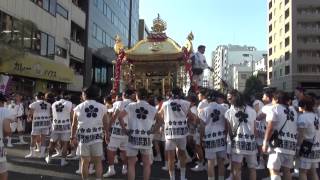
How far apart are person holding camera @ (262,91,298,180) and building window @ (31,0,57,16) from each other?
26099 mm

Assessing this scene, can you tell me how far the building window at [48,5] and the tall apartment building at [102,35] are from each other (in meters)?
10.2

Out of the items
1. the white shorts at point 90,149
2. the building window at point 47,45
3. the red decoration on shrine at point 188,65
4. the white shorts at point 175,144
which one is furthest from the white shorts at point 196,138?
the building window at point 47,45

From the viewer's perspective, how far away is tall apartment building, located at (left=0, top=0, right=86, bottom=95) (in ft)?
86.4

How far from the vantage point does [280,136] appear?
324 inches

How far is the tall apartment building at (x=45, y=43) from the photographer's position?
1037 inches

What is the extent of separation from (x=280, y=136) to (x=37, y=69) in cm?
2349

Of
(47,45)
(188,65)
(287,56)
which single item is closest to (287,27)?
(287,56)

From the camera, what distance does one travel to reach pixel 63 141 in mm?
12688

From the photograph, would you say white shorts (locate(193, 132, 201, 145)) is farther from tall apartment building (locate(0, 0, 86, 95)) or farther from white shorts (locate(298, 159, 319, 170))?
tall apartment building (locate(0, 0, 86, 95))

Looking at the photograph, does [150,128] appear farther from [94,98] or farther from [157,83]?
[157,83]

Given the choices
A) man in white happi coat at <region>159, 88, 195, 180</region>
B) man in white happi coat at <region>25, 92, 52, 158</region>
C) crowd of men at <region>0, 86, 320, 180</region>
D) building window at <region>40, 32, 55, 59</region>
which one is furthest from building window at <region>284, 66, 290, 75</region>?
man in white happi coat at <region>159, 88, 195, 180</region>

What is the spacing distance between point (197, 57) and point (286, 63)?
5917 cm

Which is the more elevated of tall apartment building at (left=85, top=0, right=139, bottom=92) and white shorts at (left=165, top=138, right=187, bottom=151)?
tall apartment building at (left=85, top=0, right=139, bottom=92)

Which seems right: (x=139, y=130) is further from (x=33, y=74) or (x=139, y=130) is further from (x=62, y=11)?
(x=62, y=11)
